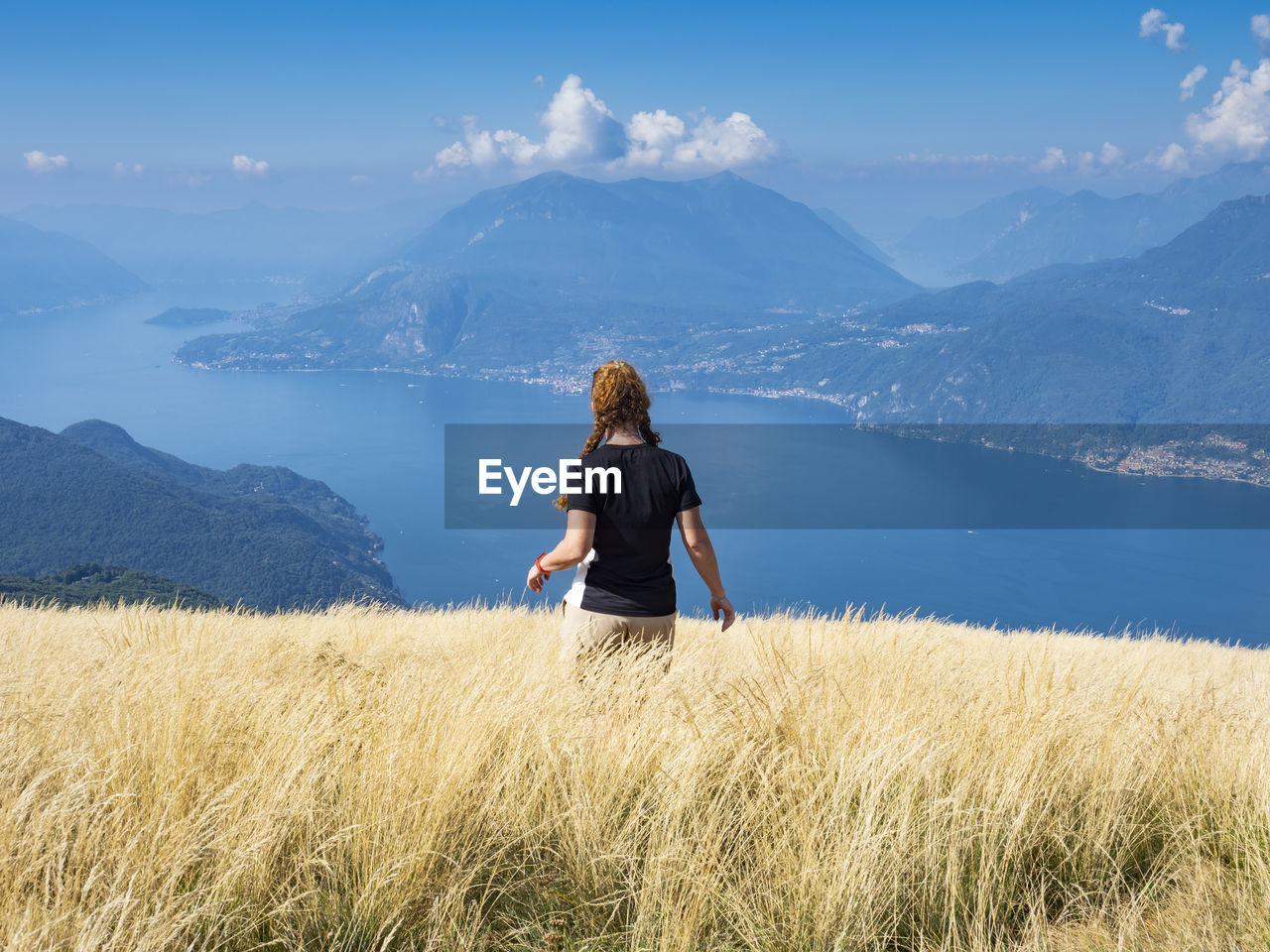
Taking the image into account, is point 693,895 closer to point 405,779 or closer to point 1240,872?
point 405,779

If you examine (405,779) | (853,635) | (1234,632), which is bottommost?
(1234,632)

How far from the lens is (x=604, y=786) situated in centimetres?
260

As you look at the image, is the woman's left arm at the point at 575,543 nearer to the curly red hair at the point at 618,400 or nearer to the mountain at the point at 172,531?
the curly red hair at the point at 618,400

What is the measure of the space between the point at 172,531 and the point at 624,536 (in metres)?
124

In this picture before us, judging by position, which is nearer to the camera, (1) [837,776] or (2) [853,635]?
(1) [837,776]

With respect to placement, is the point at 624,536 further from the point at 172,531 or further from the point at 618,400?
the point at 172,531

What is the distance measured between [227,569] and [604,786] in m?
114

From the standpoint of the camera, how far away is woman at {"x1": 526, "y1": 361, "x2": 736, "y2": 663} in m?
3.72

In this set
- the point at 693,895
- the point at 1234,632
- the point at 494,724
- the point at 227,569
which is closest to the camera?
the point at 693,895

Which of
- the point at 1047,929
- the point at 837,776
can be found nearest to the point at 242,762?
the point at 837,776
